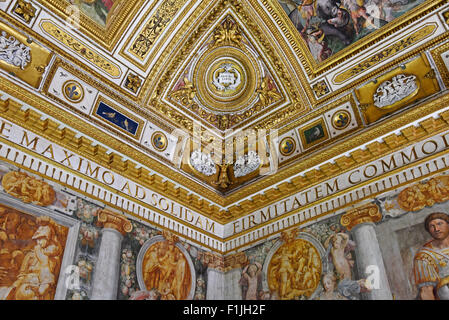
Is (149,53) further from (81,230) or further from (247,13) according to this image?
(81,230)

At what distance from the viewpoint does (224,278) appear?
1124 cm


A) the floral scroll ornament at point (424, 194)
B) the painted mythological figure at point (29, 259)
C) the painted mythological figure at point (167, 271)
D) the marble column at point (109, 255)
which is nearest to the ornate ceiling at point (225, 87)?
the marble column at point (109, 255)

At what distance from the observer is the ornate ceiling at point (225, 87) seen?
908 centimetres

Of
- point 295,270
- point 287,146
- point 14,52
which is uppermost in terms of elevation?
Result: point 14,52

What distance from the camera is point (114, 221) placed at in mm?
9273

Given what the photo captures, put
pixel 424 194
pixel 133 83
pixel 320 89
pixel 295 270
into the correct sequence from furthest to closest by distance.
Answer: pixel 320 89 < pixel 133 83 < pixel 295 270 < pixel 424 194

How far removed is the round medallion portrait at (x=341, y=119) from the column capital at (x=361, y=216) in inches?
97.8

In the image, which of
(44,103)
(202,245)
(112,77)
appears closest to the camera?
(44,103)

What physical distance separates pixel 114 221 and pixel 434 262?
6905 mm

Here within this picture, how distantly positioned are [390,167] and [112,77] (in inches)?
288

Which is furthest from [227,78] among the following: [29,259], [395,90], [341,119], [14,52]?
[29,259]

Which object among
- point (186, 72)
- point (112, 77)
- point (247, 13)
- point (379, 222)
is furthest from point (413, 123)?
point (112, 77)

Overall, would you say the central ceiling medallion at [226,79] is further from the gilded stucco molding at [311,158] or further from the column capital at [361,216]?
the column capital at [361,216]

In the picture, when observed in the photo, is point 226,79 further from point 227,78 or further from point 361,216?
point 361,216
